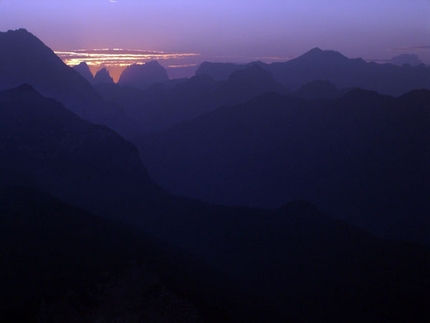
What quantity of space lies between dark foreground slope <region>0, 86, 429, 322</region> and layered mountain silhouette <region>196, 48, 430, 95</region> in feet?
434

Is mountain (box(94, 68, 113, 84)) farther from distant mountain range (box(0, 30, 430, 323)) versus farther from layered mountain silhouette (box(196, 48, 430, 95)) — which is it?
distant mountain range (box(0, 30, 430, 323))

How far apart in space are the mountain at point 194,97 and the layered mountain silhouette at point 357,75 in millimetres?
42341

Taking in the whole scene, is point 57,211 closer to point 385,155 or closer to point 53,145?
point 53,145

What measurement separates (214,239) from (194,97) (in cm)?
9764

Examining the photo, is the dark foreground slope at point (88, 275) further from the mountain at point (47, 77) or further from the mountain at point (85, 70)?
the mountain at point (85, 70)

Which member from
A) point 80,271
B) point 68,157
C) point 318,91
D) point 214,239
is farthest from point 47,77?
point 80,271

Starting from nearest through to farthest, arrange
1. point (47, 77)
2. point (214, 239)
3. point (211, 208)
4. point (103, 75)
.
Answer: point (214, 239) → point (211, 208) → point (47, 77) → point (103, 75)

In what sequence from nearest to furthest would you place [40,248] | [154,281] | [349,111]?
[154,281] < [40,248] < [349,111]

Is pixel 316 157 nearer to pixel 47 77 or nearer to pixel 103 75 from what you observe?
pixel 47 77

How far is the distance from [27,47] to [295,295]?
3097 inches

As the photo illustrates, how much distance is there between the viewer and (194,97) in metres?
135

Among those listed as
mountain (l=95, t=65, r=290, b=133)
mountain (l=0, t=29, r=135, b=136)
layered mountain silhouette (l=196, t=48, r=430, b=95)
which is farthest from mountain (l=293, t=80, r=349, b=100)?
layered mountain silhouette (l=196, t=48, r=430, b=95)

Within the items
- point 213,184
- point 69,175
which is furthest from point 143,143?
point 69,175

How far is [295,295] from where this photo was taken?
1323 inches
